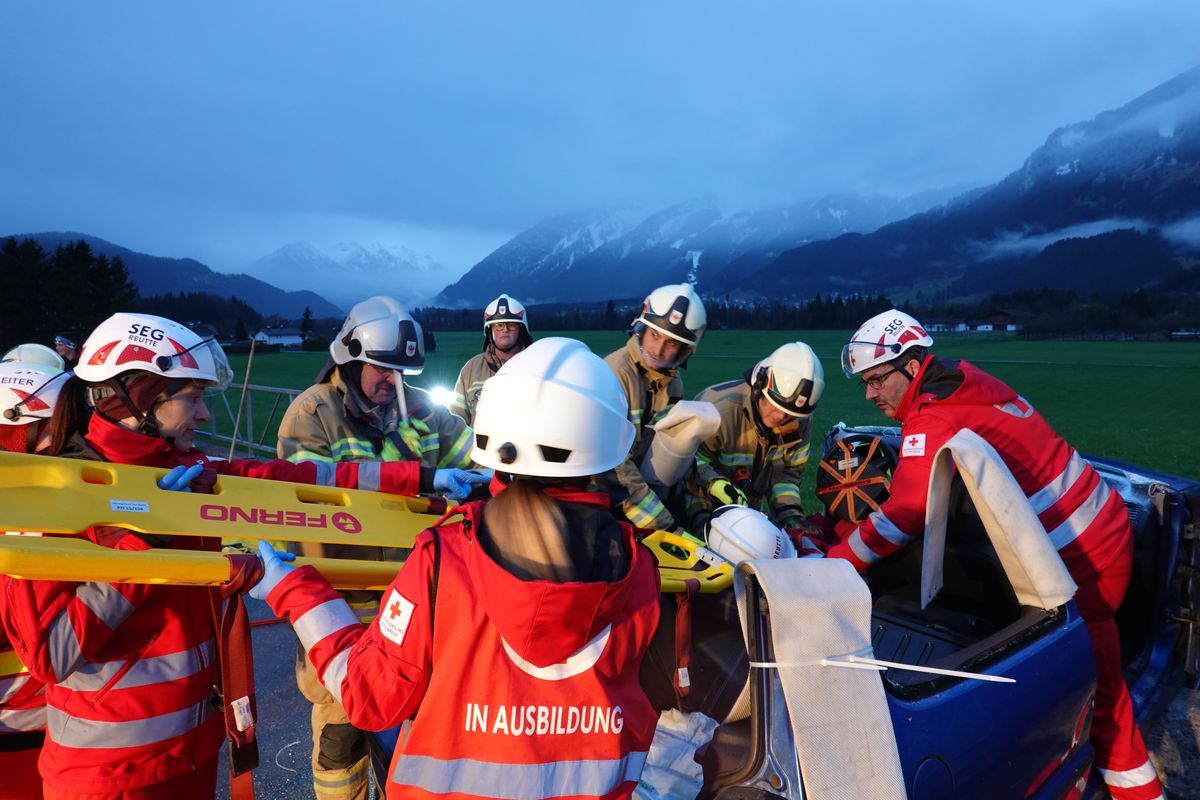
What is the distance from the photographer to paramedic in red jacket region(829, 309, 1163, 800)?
290 centimetres

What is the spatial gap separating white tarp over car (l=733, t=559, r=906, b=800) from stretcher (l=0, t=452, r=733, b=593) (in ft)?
1.63

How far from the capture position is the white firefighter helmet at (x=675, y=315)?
4211mm

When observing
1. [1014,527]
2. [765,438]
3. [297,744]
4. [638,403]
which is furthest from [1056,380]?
[297,744]

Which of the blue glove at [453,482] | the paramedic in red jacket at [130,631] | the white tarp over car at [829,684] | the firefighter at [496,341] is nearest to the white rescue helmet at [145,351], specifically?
the paramedic in red jacket at [130,631]

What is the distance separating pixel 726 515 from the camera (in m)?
2.76

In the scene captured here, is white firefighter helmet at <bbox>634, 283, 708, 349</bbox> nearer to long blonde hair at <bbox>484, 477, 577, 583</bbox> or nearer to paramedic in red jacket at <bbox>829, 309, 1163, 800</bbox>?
paramedic in red jacket at <bbox>829, 309, 1163, 800</bbox>

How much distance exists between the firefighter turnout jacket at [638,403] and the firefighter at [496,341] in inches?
109

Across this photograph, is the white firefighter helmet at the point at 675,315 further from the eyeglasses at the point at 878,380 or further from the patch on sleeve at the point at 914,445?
the patch on sleeve at the point at 914,445

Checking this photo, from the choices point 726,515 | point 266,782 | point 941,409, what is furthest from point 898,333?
point 266,782

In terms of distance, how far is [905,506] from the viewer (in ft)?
10.1

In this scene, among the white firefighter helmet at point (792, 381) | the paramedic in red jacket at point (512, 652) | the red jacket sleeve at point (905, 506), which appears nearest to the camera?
the paramedic in red jacket at point (512, 652)

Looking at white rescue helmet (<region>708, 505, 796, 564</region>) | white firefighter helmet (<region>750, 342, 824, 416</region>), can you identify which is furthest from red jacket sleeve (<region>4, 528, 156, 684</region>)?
white firefighter helmet (<region>750, 342, 824, 416</region>)

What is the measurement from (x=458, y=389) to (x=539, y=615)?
6328 millimetres

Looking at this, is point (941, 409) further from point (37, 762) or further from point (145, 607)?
point (37, 762)
